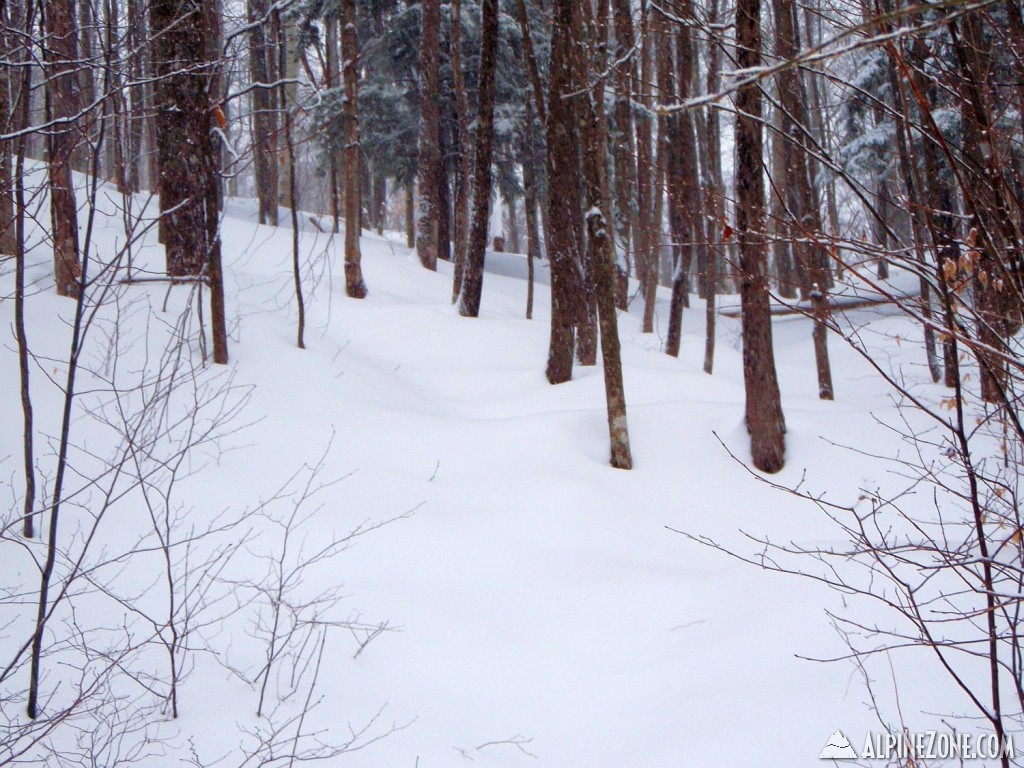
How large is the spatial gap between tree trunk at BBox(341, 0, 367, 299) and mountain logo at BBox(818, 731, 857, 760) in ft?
33.0

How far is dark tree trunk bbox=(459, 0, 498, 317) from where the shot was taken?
39.6 feet

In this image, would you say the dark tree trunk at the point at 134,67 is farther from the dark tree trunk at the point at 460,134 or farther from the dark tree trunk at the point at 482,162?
the dark tree trunk at the point at 460,134

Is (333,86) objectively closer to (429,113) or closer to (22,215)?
(429,113)

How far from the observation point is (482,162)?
12367 millimetres

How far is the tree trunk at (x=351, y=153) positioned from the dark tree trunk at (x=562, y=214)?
356 cm

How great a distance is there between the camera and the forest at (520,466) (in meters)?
2.42

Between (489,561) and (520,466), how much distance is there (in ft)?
4.99

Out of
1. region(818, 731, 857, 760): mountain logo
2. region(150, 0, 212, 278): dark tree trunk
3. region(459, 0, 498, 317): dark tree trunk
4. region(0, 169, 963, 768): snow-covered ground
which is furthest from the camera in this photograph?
region(459, 0, 498, 317): dark tree trunk

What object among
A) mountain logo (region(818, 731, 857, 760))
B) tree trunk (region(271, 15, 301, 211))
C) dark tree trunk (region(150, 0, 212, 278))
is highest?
tree trunk (region(271, 15, 301, 211))

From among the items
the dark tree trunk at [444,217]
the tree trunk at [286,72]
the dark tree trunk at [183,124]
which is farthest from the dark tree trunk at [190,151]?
the dark tree trunk at [444,217]

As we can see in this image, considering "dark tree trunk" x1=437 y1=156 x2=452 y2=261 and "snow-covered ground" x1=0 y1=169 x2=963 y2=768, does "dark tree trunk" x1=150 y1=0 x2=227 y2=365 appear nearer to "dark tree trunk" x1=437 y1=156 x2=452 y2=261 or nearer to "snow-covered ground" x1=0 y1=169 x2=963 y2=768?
"snow-covered ground" x1=0 y1=169 x2=963 y2=768

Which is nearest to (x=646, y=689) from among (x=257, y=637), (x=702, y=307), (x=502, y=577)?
(x=502, y=577)

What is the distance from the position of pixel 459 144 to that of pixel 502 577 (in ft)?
44.3

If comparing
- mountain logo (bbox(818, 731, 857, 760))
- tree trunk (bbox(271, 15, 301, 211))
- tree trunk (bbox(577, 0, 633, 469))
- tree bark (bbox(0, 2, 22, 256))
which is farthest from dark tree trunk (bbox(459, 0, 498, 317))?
mountain logo (bbox(818, 731, 857, 760))
